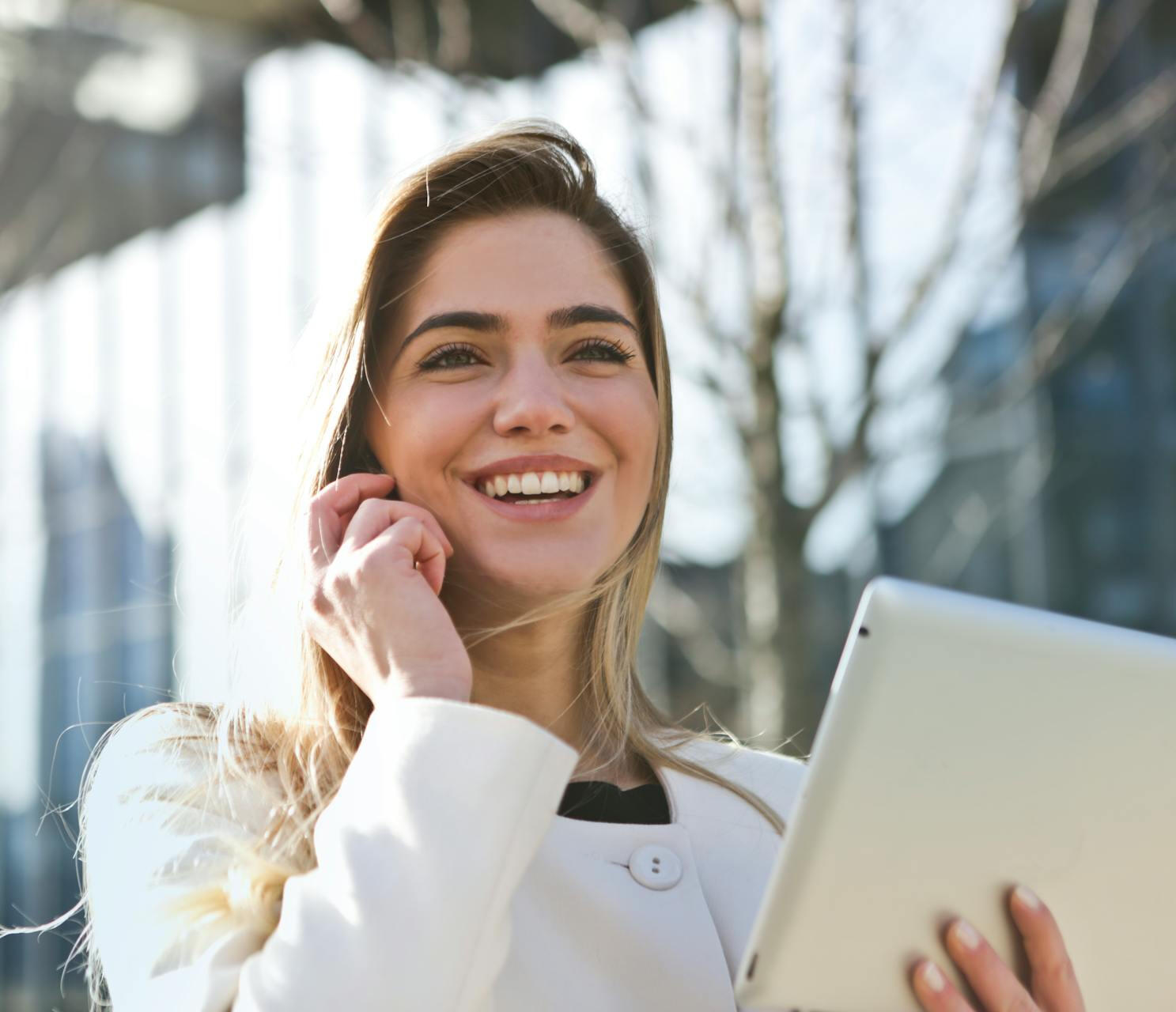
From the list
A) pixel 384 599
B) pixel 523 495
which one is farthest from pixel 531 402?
pixel 384 599

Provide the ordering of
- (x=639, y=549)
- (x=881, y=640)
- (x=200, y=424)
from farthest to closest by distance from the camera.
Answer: (x=200, y=424)
(x=639, y=549)
(x=881, y=640)

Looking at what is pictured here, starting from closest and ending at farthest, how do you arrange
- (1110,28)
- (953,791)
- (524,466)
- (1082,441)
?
1. (953,791)
2. (524,466)
3. (1110,28)
4. (1082,441)

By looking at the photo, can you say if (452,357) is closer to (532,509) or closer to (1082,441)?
(532,509)

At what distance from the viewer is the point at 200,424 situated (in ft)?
29.8

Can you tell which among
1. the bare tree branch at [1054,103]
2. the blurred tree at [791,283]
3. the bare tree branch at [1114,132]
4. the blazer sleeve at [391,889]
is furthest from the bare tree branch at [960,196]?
the blazer sleeve at [391,889]

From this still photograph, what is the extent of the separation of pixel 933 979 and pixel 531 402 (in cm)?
87

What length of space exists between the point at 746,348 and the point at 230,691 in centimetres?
237

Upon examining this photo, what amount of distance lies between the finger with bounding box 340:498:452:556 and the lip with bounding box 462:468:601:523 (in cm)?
9

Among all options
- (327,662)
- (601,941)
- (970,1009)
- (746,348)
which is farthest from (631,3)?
(970,1009)

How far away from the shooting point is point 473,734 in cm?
145

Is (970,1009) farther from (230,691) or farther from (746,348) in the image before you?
(746,348)

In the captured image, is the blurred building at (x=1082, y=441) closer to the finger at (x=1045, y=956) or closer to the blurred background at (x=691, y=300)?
the blurred background at (x=691, y=300)

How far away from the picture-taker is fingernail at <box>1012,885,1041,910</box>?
1277 millimetres

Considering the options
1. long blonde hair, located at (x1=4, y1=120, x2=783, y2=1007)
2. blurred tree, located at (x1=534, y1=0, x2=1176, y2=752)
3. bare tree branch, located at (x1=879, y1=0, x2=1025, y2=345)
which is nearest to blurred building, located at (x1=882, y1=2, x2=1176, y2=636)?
blurred tree, located at (x1=534, y1=0, x2=1176, y2=752)
